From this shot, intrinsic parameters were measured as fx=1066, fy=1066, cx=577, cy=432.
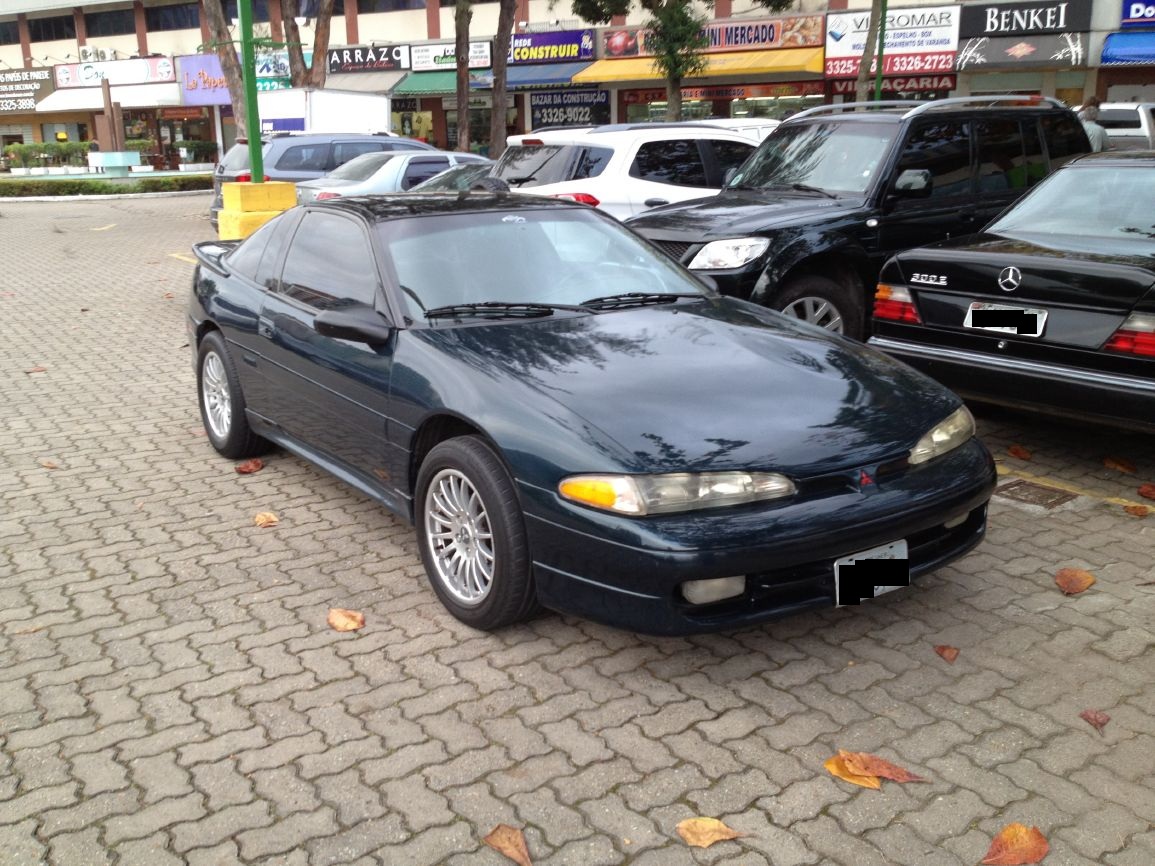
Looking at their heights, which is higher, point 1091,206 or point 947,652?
point 1091,206

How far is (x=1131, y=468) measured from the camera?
5.75 m

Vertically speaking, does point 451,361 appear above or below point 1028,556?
above

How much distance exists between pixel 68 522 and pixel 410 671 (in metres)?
2.43

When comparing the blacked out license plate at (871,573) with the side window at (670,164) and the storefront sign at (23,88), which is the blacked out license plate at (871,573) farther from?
the storefront sign at (23,88)

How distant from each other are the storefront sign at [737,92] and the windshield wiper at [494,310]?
89.8 ft

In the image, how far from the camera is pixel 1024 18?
987 inches

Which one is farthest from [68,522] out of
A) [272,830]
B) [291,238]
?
[272,830]

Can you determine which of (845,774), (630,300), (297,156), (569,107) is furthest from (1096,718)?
(569,107)

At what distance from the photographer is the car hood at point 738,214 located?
23.3ft

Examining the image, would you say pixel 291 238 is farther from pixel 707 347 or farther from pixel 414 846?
pixel 414 846

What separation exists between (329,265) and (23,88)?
5744cm

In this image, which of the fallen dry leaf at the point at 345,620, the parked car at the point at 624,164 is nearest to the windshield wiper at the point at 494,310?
the fallen dry leaf at the point at 345,620

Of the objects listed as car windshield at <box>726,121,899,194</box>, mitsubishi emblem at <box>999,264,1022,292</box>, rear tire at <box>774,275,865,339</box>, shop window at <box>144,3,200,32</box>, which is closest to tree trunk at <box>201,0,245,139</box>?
car windshield at <box>726,121,899,194</box>

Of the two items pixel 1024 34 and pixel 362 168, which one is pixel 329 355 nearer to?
pixel 362 168
